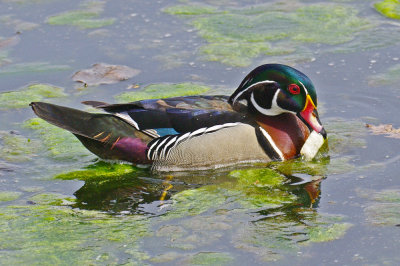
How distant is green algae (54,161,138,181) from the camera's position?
25.6 feet

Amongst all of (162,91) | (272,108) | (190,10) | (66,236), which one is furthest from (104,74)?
(66,236)

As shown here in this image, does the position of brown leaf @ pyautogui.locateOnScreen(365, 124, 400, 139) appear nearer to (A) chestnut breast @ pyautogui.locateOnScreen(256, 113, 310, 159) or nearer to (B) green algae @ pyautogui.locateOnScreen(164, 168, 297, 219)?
(A) chestnut breast @ pyautogui.locateOnScreen(256, 113, 310, 159)

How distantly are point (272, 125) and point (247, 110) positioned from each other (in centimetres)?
28

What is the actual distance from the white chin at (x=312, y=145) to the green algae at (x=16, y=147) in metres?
2.62

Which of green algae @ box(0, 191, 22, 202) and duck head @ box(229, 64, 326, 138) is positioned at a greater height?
duck head @ box(229, 64, 326, 138)

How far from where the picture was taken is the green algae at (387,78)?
935cm

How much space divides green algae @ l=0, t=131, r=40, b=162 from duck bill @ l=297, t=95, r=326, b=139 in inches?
104

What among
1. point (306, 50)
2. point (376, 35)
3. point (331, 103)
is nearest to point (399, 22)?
point (376, 35)

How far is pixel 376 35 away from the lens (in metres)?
10.5

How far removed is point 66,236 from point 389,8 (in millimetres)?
6362

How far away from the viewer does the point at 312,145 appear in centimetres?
805

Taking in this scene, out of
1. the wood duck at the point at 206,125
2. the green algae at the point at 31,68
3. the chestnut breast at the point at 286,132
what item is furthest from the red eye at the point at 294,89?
the green algae at the point at 31,68

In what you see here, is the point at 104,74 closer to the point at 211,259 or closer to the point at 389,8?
the point at 389,8

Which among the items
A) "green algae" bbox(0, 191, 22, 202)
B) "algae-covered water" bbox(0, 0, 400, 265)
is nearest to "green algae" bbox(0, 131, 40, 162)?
"algae-covered water" bbox(0, 0, 400, 265)
